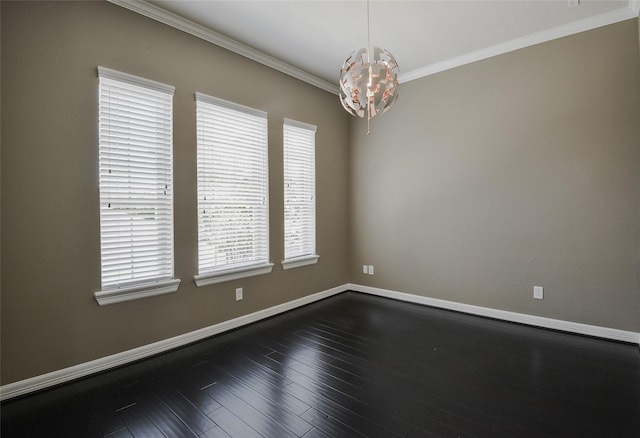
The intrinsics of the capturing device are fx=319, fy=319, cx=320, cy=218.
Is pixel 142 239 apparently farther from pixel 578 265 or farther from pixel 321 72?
pixel 578 265

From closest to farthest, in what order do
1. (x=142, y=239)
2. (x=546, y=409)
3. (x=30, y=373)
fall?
(x=546, y=409) < (x=30, y=373) < (x=142, y=239)

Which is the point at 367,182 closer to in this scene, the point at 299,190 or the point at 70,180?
the point at 299,190

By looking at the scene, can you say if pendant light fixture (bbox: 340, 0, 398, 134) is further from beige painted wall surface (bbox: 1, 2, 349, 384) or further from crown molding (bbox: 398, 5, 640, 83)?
crown molding (bbox: 398, 5, 640, 83)

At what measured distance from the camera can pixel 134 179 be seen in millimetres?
2604

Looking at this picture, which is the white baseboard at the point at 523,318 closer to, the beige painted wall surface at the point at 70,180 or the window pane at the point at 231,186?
the window pane at the point at 231,186

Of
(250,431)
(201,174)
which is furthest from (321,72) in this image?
(250,431)

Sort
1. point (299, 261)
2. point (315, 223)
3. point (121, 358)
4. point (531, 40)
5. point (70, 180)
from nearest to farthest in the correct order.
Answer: point (70, 180) < point (121, 358) < point (531, 40) < point (299, 261) < point (315, 223)

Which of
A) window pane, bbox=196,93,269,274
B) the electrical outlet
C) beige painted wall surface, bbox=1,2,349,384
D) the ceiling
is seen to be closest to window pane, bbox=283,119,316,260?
window pane, bbox=196,93,269,274

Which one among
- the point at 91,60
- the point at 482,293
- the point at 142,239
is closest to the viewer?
the point at 91,60

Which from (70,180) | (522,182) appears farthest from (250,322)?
(522,182)

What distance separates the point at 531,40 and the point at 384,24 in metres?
1.57

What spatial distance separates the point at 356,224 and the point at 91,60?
3506 millimetres

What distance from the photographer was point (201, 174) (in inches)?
120

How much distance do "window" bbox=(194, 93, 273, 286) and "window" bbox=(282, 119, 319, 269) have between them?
0.35 m
